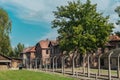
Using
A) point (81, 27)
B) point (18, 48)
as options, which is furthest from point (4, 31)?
point (18, 48)

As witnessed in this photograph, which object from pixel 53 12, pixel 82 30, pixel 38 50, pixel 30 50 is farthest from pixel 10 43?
pixel 30 50

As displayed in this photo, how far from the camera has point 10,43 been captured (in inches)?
3752

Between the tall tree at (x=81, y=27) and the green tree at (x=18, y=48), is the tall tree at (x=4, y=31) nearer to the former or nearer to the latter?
the tall tree at (x=81, y=27)

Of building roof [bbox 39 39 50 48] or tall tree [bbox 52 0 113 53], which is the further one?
building roof [bbox 39 39 50 48]

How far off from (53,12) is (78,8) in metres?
6.06

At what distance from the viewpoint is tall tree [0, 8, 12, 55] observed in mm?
93844

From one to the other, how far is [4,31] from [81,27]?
83.4 feet

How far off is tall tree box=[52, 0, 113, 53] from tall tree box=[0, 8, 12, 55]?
55.6 feet

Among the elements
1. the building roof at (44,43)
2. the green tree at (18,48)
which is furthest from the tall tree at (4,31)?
the green tree at (18,48)

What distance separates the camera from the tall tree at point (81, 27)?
78562 mm

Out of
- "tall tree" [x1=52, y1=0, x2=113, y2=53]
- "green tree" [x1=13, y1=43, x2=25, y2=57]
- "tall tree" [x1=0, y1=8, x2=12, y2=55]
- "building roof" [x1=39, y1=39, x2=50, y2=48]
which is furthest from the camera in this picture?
"green tree" [x1=13, y1=43, x2=25, y2=57]

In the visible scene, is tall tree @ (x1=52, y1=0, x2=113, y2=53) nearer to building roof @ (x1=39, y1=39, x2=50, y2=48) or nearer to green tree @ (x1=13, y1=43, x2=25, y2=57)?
building roof @ (x1=39, y1=39, x2=50, y2=48)

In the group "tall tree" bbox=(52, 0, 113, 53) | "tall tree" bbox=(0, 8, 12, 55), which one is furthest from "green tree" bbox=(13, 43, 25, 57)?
"tall tree" bbox=(52, 0, 113, 53)

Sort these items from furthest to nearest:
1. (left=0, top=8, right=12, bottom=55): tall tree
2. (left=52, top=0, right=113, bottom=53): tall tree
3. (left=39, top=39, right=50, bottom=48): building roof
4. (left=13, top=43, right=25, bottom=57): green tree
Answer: (left=13, top=43, right=25, bottom=57): green tree, (left=39, top=39, right=50, bottom=48): building roof, (left=0, top=8, right=12, bottom=55): tall tree, (left=52, top=0, right=113, bottom=53): tall tree
